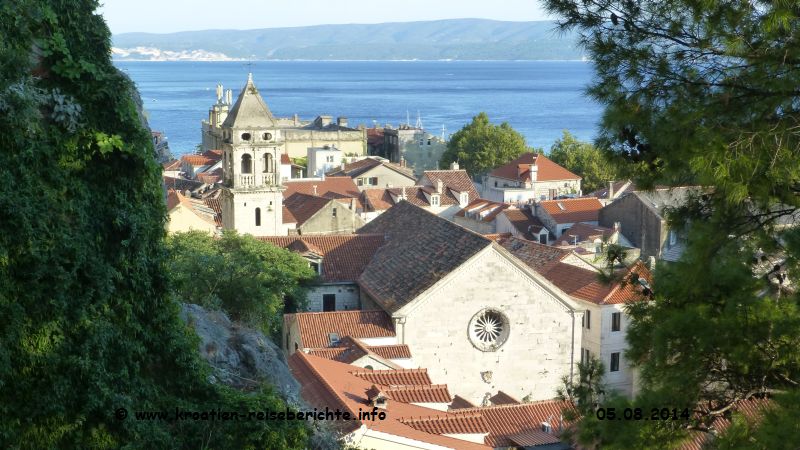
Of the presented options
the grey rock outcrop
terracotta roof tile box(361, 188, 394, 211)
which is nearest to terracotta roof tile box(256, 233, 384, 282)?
terracotta roof tile box(361, 188, 394, 211)

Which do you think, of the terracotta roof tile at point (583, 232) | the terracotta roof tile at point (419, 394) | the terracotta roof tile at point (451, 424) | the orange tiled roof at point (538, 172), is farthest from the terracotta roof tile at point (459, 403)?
the orange tiled roof at point (538, 172)

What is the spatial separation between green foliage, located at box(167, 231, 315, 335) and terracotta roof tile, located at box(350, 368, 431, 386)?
271 centimetres

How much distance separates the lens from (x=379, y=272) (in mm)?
34250

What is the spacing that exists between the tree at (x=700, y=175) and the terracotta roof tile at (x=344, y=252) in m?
25.1

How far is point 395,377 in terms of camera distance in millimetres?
25031

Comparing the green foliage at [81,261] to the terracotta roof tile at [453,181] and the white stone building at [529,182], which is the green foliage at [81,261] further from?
the white stone building at [529,182]

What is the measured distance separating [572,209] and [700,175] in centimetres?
4517

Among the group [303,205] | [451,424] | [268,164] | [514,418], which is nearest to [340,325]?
[514,418]

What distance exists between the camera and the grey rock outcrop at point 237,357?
1252cm

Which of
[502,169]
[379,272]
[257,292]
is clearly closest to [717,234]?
[257,292]

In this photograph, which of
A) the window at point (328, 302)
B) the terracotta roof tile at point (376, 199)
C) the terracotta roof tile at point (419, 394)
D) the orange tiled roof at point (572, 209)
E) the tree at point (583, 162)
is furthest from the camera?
the tree at point (583, 162)

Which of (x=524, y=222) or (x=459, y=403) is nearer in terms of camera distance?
(x=459, y=403)

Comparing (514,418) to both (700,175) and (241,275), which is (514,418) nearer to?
(241,275)

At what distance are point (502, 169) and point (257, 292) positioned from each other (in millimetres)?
48664
